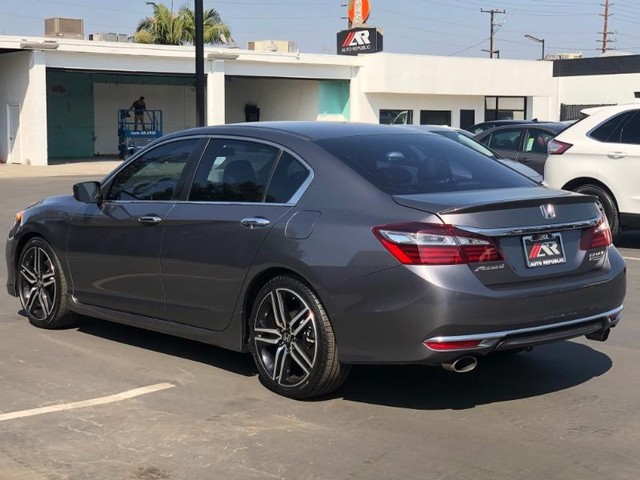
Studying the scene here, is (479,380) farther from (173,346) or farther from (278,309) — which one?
(173,346)

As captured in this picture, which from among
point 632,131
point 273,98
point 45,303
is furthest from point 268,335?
point 273,98

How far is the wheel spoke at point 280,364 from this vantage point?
5512mm

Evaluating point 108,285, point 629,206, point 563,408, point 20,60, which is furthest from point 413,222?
point 20,60

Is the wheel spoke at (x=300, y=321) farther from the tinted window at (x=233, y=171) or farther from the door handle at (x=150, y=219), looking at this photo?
the door handle at (x=150, y=219)

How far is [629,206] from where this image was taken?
11.3 meters

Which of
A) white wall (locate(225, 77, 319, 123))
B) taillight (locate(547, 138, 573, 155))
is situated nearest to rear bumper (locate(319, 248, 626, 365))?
taillight (locate(547, 138, 573, 155))

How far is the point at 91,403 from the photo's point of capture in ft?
17.9

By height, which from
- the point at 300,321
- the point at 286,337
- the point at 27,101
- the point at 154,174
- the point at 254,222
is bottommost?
the point at 286,337

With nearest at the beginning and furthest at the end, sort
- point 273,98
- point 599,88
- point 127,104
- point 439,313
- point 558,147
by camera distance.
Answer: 1. point 439,313
2. point 558,147
3. point 127,104
4. point 273,98
5. point 599,88

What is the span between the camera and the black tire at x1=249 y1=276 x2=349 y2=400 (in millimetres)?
5246

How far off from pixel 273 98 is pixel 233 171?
37834 millimetres

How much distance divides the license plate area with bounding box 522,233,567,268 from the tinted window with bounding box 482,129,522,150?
1077cm

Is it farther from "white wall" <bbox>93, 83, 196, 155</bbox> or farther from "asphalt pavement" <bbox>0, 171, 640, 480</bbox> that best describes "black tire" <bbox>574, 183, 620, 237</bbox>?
"white wall" <bbox>93, 83, 196, 155</bbox>

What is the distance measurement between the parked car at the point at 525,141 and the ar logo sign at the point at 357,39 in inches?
1052
